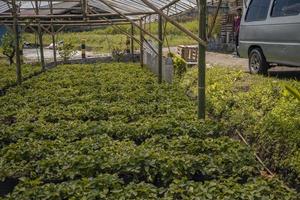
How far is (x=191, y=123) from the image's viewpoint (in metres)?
5.69

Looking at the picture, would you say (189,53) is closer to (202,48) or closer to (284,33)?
(284,33)

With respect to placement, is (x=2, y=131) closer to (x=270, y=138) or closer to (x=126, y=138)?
(x=126, y=138)

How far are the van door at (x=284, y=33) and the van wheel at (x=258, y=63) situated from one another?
385 mm

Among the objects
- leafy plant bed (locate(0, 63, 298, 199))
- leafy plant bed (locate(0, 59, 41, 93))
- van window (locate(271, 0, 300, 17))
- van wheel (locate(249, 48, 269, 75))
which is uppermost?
van window (locate(271, 0, 300, 17))

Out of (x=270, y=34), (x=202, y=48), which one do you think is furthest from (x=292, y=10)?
(x=202, y=48)

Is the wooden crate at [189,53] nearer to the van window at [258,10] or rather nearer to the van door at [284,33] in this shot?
the van window at [258,10]

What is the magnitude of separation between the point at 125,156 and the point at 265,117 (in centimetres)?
221

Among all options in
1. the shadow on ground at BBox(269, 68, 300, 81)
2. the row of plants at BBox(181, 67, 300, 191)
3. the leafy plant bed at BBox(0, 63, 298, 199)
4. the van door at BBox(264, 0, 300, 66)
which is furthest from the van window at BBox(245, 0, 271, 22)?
the leafy plant bed at BBox(0, 63, 298, 199)

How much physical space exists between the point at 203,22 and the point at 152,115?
1758mm

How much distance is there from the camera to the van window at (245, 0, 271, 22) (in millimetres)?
9328

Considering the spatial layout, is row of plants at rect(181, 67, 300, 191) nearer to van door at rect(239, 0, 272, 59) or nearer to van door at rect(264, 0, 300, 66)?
van door at rect(264, 0, 300, 66)

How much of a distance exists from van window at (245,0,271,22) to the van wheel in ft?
2.59

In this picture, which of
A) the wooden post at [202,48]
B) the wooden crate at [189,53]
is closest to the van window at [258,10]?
the wooden post at [202,48]

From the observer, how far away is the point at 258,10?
973 centimetres
